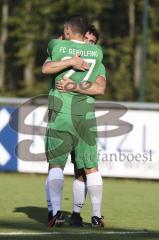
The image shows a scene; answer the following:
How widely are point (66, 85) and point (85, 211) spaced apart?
7.47 ft

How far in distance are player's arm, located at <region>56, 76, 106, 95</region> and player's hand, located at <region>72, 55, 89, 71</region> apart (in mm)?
155

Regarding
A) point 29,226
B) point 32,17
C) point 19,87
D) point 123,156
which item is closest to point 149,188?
point 123,156

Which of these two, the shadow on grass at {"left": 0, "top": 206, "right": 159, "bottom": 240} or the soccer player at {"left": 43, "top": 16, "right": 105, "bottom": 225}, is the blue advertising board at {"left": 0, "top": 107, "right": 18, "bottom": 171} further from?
the soccer player at {"left": 43, "top": 16, "right": 105, "bottom": 225}

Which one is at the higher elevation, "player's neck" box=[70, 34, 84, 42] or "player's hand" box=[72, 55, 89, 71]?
"player's neck" box=[70, 34, 84, 42]

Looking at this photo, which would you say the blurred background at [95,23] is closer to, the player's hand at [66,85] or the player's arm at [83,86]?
the player's arm at [83,86]

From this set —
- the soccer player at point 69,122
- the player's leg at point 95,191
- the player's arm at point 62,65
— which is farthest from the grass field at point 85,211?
the player's arm at point 62,65

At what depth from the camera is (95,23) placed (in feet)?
128

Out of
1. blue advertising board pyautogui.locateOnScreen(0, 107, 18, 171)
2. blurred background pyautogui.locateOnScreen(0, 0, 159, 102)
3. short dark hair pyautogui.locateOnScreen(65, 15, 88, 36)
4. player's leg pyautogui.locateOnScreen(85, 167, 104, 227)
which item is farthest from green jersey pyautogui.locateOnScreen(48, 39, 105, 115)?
blurred background pyautogui.locateOnScreen(0, 0, 159, 102)

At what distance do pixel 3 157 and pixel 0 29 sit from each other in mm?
21835

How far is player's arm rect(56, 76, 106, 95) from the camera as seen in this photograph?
34.3ft

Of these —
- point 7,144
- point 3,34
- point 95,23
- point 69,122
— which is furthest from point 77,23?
point 3,34

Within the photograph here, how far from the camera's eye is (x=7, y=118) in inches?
710

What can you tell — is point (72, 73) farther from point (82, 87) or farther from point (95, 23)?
point (95, 23)

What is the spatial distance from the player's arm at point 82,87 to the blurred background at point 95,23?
23.7 metres
